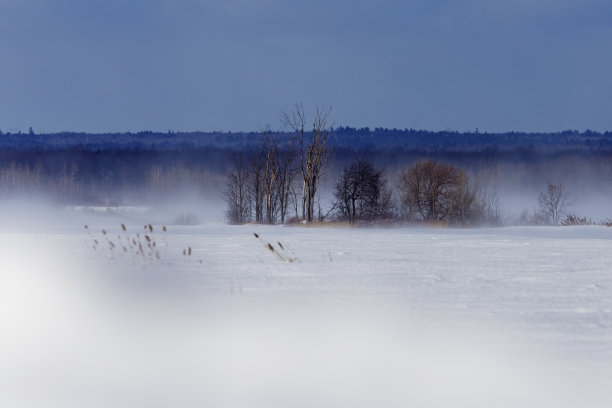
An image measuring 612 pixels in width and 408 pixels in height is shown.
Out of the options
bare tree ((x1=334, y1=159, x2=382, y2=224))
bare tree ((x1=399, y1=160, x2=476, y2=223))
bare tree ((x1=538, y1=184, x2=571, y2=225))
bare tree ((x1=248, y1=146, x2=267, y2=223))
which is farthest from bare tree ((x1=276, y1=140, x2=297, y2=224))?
bare tree ((x1=538, y1=184, x2=571, y2=225))

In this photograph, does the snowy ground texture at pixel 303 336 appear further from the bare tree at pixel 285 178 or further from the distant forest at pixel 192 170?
the distant forest at pixel 192 170

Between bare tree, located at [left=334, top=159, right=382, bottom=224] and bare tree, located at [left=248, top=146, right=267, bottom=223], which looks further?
bare tree, located at [left=248, top=146, right=267, bottom=223]

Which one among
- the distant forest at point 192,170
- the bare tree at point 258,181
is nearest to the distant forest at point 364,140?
the distant forest at point 192,170

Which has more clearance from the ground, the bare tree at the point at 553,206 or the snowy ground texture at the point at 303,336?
the snowy ground texture at the point at 303,336

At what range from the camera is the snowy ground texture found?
487cm

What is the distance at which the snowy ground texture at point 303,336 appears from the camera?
4.87 m

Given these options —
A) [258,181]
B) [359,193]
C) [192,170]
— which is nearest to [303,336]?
[359,193]

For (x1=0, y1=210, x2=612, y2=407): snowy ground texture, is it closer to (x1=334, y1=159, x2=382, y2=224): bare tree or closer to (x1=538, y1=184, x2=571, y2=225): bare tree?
(x1=334, y1=159, x2=382, y2=224): bare tree

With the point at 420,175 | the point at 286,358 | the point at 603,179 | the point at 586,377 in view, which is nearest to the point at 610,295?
the point at 586,377

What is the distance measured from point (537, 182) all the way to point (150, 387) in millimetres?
118556

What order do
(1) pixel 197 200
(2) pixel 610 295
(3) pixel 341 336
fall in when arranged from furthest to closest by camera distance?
(1) pixel 197 200 < (2) pixel 610 295 < (3) pixel 341 336

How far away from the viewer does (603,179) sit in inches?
4392

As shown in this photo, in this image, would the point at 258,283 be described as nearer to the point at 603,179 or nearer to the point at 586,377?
the point at 586,377

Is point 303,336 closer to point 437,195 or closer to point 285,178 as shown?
point 437,195
